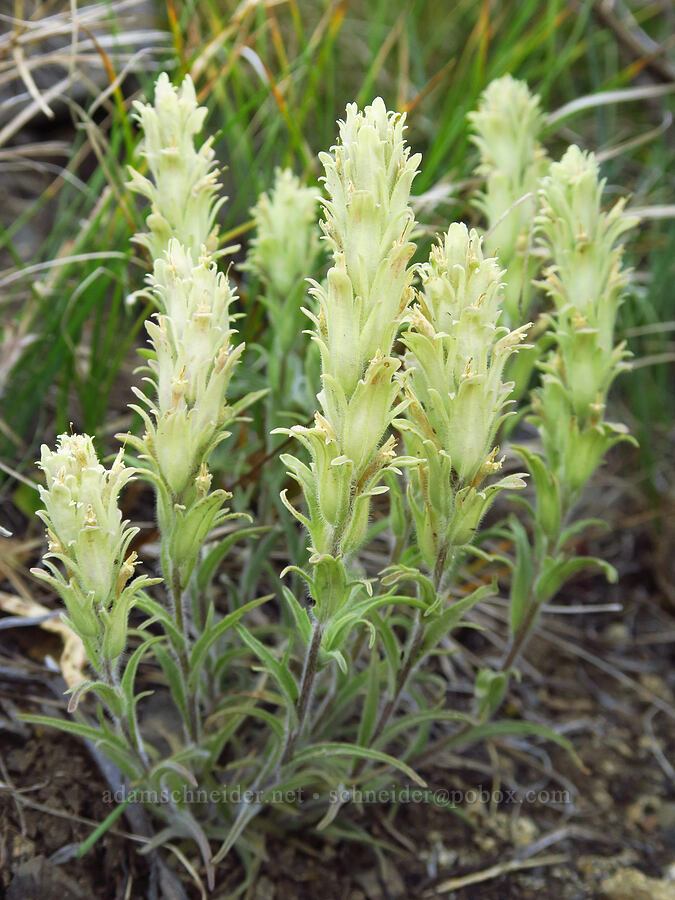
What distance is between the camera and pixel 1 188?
3.60 metres

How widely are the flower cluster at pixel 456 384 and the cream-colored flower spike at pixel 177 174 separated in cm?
53

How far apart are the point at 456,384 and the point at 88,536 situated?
650mm

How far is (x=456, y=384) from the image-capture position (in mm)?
1465

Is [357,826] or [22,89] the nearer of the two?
[357,826]

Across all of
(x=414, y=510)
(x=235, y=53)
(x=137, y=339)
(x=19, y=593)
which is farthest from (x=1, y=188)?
(x=414, y=510)

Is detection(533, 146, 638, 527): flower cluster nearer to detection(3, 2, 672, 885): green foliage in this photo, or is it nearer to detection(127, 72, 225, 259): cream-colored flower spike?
detection(3, 2, 672, 885): green foliage

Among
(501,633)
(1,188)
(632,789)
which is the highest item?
(1,188)

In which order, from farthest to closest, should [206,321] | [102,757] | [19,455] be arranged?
1. [19,455]
2. [102,757]
3. [206,321]

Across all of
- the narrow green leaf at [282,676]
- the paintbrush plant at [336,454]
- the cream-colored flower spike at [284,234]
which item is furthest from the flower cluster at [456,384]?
the cream-colored flower spike at [284,234]

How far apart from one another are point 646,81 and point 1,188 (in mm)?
3166

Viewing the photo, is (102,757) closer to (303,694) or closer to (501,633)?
(303,694)

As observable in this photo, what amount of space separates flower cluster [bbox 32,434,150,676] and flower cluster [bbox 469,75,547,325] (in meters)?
1.10

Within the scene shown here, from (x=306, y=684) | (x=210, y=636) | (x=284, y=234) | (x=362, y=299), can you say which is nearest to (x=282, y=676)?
(x=306, y=684)

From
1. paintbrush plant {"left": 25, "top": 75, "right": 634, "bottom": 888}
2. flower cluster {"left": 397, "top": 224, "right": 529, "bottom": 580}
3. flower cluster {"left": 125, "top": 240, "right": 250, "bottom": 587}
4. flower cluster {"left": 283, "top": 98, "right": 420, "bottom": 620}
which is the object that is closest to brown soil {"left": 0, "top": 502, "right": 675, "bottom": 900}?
paintbrush plant {"left": 25, "top": 75, "right": 634, "bottom": 888}
